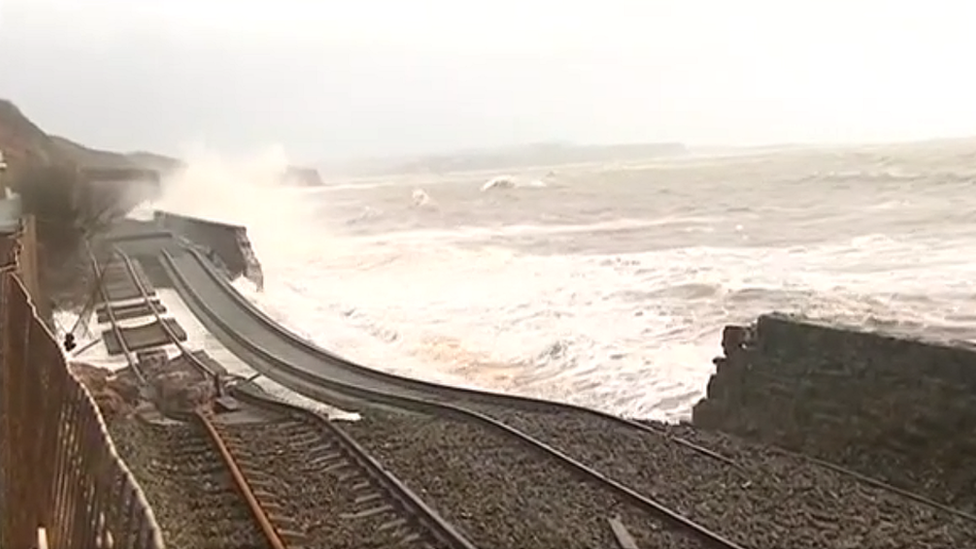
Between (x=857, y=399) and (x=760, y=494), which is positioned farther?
(x=857, y=399)

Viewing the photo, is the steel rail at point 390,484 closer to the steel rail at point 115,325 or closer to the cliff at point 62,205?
the steel rail at point 115,325

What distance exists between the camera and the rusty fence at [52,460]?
3.58 m

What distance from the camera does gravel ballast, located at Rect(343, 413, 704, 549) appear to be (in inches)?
340

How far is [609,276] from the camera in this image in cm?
3142

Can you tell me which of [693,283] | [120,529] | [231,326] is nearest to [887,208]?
[693,283]

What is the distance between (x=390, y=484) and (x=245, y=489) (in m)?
1.26

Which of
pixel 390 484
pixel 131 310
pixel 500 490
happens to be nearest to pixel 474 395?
pixel 500 490

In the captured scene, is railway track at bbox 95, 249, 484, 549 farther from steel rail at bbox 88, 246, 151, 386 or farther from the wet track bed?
steel rail at bbox 88, 246, 151, 386

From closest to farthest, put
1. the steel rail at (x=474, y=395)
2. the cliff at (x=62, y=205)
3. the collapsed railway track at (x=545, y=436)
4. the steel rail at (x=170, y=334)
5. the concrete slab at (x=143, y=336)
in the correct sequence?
the collapsed railway track at (x=545, y=436)
the steel rail at (x=474, y=395)
the steel rail at (x=170, y=334)
the concrete slab at (x=143, y=336)
the cliff at (x=62, y=205)

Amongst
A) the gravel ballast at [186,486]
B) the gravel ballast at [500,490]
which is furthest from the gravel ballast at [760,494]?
the gravel ballast at [186,486]

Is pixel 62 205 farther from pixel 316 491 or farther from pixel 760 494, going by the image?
pixel 760 494

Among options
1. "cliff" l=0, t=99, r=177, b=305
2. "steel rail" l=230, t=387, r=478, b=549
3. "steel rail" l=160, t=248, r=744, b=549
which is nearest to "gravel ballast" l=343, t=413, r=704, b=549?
"steel rail" l=160, t=248, r=744, b=549

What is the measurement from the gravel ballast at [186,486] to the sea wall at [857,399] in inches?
234

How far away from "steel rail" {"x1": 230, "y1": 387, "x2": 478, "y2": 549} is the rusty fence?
9.96 feet
